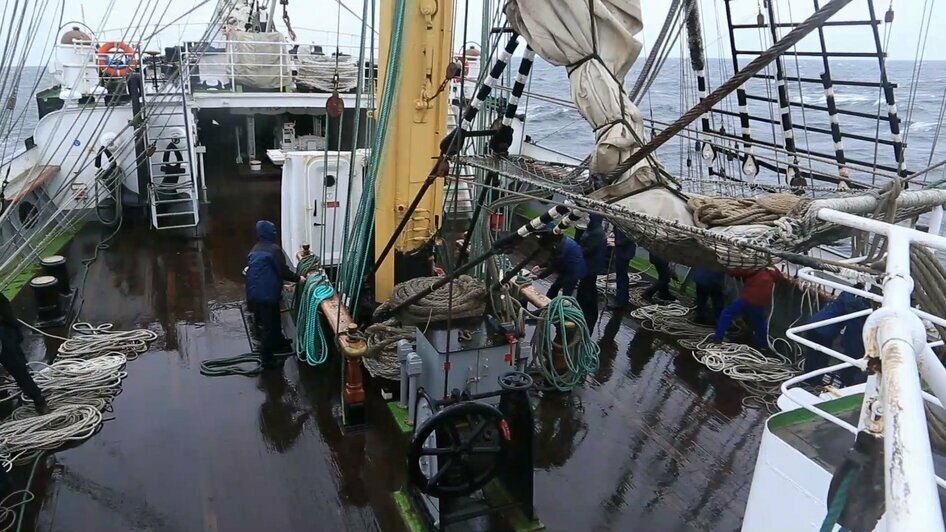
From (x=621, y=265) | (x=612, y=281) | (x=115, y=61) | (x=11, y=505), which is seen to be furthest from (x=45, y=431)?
(x=115, y=61)

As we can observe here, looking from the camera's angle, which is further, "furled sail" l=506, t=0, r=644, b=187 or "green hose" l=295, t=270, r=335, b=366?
"green hose" l=295, t=270, r=335, b=366

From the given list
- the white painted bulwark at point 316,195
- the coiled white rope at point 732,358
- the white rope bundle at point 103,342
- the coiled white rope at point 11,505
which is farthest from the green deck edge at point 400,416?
the coiled white rope at point 732,358

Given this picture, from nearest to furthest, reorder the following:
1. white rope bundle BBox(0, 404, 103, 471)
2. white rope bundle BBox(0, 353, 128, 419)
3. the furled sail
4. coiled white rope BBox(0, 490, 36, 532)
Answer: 1. the furled sail
2. coiled white rope BBox(0, 490, 36, 532)
3. white rope bundle BBox(0, 404, 103, 471)
4. white rope bundle BBox(0, 353, 128, 419)

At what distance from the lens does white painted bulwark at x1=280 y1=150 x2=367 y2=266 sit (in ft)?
21.3

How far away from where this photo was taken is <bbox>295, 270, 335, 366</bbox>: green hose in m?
5.57

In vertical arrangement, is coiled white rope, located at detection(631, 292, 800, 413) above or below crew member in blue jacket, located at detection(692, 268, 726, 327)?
below

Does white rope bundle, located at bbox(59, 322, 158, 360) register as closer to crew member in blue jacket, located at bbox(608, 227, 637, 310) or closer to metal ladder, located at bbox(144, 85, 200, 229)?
metal ladder, located at bbox(144, 85, 200, 229)

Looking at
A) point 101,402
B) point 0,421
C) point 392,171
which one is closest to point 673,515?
point 392,171

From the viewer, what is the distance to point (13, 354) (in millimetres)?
4559

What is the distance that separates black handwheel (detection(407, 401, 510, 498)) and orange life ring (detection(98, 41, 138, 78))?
7.35 metres

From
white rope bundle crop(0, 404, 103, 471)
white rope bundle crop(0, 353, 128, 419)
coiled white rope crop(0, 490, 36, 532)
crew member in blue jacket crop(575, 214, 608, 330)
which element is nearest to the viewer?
coiled white rope crop(0, 490, 36, 532)

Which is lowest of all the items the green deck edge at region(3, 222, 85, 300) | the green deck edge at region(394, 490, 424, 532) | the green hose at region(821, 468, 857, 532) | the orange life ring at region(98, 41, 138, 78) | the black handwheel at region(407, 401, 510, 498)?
the green deck edge at region(3, 222, 85, 300)

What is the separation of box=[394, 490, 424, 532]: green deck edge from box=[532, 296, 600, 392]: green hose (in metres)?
1.59

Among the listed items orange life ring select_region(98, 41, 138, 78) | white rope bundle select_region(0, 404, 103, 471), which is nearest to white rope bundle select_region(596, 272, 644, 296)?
white rope bundle select_region(0, 404, 103, 471)
